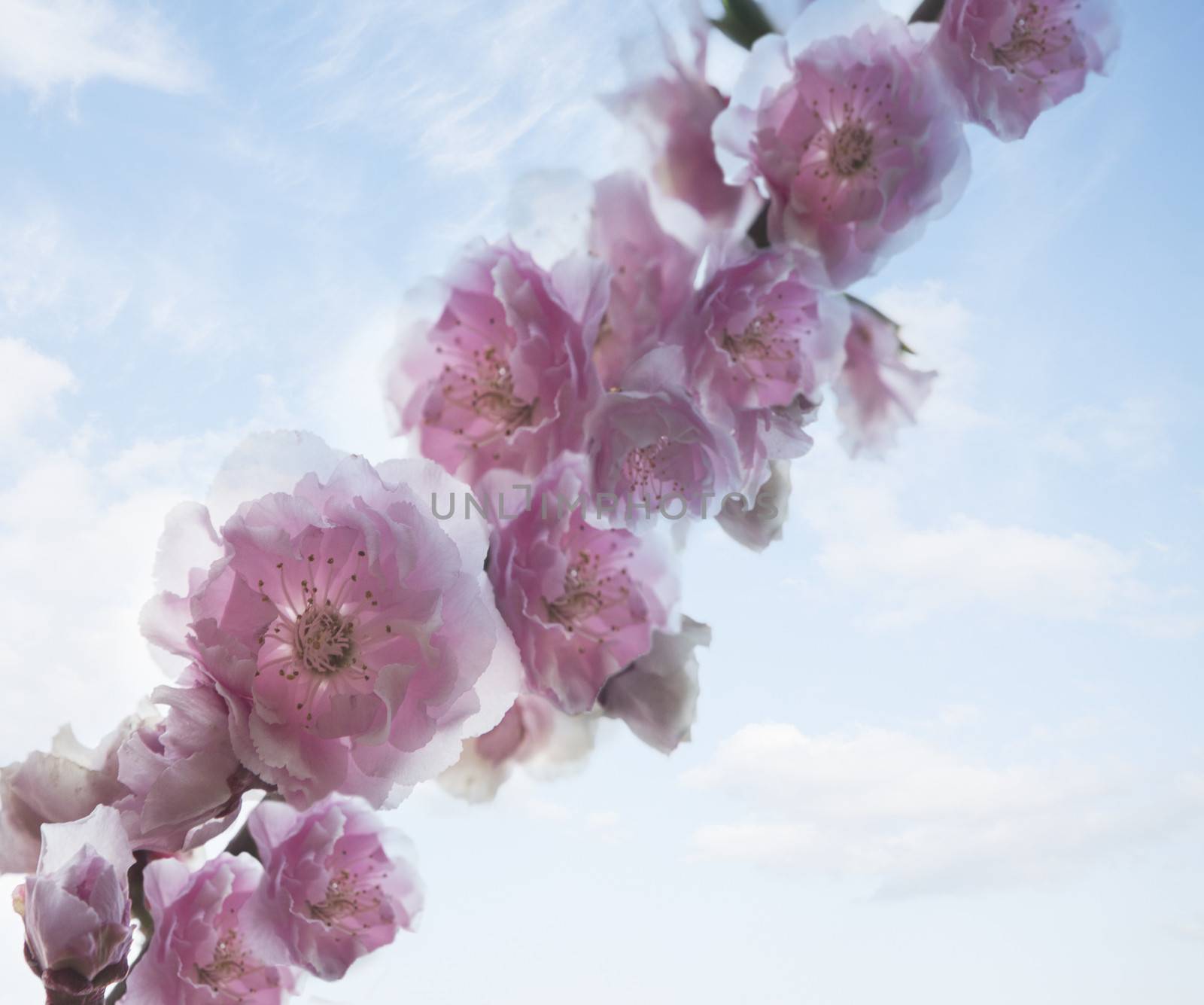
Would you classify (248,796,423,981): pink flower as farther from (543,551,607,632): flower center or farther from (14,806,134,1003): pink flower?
(543,551,607,632): flower center

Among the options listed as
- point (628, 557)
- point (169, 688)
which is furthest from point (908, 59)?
point (169, 688)

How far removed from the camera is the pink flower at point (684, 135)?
88 cm

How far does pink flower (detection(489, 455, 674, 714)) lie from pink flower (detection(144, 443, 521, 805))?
1.2 inches

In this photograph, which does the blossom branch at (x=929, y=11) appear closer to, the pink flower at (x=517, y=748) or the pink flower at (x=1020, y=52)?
the pink flower at (x=1020, y=52)

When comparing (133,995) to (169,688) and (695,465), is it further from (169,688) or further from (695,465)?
(695,465)

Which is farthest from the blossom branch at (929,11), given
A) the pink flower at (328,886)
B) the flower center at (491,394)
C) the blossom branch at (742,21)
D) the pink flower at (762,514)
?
the pink flower at (328,886)

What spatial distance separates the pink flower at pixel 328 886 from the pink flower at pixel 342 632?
38 mm

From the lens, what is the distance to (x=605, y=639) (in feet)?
2.56

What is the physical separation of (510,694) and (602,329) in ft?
0.93

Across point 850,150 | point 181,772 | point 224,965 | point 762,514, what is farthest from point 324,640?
point 850,150

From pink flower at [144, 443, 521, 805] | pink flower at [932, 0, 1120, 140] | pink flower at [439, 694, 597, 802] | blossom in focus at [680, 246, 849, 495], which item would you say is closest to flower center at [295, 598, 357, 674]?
pink flower at [144, 443, 521, 805]

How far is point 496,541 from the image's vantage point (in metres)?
0.74

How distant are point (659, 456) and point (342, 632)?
0.85ft

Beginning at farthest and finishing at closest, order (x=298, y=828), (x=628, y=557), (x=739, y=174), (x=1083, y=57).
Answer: (x=1083, y=57)
(x=739, y=174)
(x=628, y=557)
(x=298, y=828)
